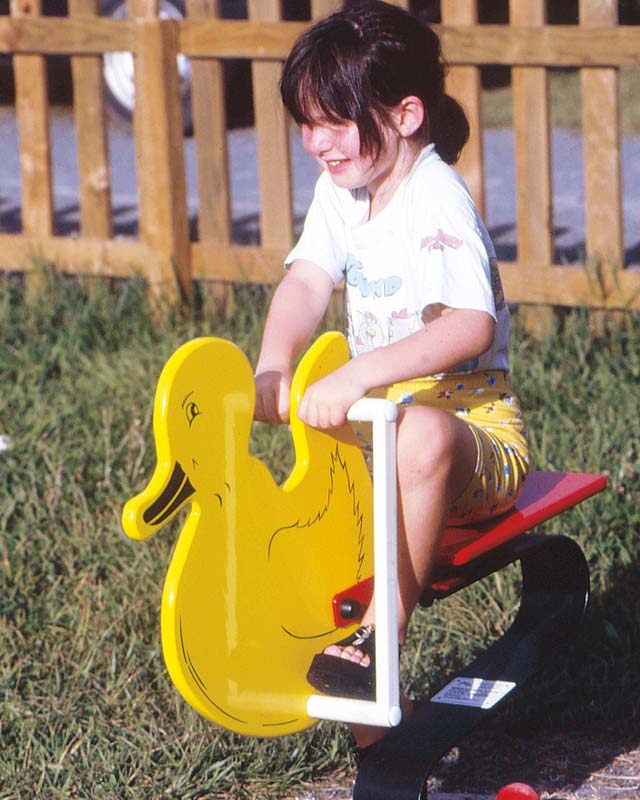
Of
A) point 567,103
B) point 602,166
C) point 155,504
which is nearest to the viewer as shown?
point 155,504

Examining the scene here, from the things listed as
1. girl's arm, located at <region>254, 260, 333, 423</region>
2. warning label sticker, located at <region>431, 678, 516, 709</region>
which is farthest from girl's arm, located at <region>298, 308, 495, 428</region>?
warning label sticker, located at <region>431, 678, 516, 709</region>

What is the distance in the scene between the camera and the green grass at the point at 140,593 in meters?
2.65

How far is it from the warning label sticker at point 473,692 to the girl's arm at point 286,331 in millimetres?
571

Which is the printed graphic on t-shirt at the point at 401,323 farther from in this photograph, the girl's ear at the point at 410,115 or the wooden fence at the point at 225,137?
the wooden fence at the point at 225,137

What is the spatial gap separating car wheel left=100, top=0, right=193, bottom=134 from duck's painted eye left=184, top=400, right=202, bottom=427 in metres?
6.93

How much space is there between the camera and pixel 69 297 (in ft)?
16.3

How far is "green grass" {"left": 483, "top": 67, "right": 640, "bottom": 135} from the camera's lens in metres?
9.51

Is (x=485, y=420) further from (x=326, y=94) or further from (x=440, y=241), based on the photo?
(x=326, y=94)

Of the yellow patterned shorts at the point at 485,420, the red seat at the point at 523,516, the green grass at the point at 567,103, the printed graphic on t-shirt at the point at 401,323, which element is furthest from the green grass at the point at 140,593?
the green grass at the point at 567,103

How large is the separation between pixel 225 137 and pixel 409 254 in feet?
9.40

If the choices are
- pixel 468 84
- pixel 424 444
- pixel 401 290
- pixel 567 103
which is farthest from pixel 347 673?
pixel 567 103

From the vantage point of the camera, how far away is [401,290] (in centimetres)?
240

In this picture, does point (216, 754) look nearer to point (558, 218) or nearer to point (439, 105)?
point (439, 105)

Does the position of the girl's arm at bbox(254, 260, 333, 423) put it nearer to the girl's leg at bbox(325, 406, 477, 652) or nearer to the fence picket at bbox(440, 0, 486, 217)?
the girl's leg at bbox(325, 406, 477, 652)
